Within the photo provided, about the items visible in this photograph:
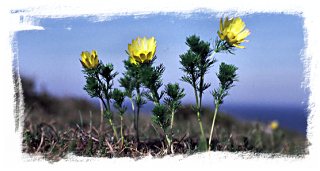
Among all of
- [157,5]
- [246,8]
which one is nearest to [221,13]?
[246,8]

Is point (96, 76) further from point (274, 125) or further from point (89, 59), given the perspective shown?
point (274, 125)

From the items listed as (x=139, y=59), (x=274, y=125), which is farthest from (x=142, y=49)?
(x=274, y=125)

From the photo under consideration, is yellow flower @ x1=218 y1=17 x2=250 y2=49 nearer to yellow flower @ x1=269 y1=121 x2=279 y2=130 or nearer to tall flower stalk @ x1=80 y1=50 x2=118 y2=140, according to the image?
tall flower stalk @ x1=80 y1=50 x2=118 y2=140

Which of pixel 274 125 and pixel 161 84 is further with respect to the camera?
pixel 274 125

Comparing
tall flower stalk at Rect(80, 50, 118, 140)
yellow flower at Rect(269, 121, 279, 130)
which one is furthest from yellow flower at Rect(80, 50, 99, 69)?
yellow flower at Rect(269, 121, 279, 130)

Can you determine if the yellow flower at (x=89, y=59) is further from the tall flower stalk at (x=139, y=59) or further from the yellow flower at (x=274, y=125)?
the yellow flower at (x=274, y=125)

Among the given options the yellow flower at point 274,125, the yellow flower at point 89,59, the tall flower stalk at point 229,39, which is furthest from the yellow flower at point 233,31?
the yellow flower at point 274,125

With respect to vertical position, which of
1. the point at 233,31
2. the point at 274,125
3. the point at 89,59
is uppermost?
the point at 233,31
